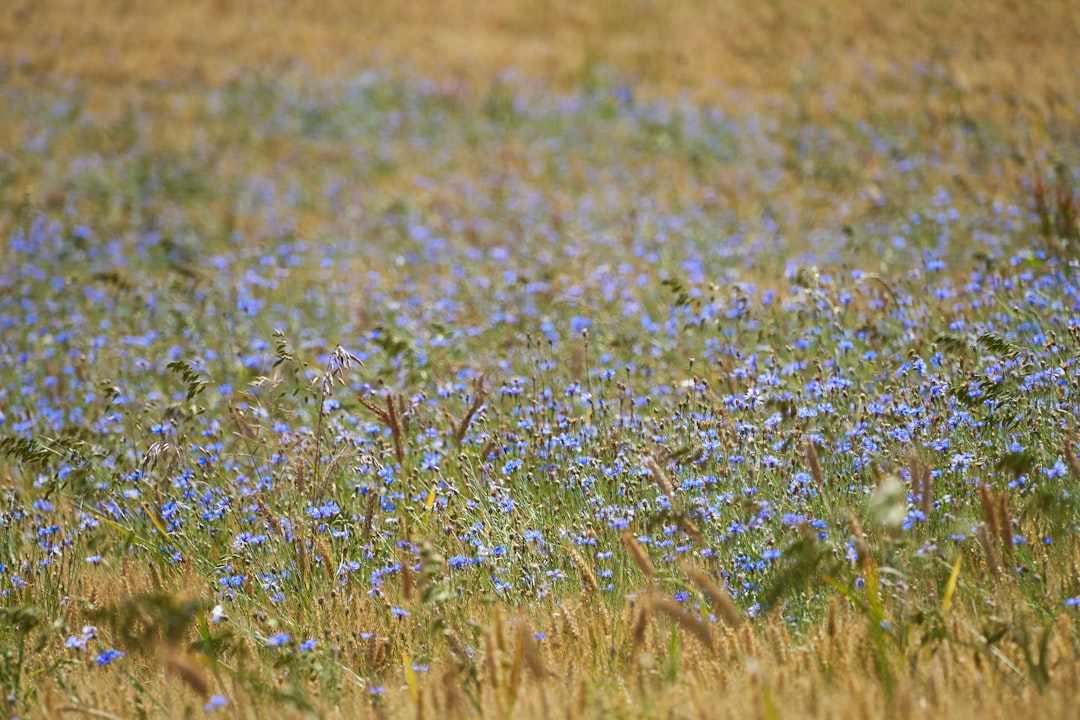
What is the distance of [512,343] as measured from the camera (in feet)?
21.2

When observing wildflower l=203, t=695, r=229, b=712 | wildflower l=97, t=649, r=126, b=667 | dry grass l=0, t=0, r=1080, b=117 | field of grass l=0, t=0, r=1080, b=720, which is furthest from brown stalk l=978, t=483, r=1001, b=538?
dry grass l=0, t=0, r=1080, b=117

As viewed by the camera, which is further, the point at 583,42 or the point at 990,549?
the point at 583,42

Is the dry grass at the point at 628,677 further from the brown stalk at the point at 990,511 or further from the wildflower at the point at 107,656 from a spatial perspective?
the brown stalk at the point at 990,511

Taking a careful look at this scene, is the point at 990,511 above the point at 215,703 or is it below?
above

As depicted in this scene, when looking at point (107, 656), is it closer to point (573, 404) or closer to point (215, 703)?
point (215, 703)

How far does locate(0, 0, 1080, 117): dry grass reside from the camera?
11.9m

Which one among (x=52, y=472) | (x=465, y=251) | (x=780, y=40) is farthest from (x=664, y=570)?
(x=780, y=40)

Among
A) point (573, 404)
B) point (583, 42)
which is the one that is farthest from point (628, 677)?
point (583, 42)

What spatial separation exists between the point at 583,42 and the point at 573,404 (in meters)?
13.3

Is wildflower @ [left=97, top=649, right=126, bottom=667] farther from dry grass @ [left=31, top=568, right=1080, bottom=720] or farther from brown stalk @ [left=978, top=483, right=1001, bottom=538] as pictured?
brown stalk @ [left=978, top=483, right=1001, bottom=538]

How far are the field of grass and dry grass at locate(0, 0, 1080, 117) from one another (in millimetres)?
163

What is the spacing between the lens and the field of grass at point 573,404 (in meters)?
3.14

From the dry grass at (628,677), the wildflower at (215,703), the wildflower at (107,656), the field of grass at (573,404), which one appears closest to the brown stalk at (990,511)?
the field of grass at (573,404)

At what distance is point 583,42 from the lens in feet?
56.0
